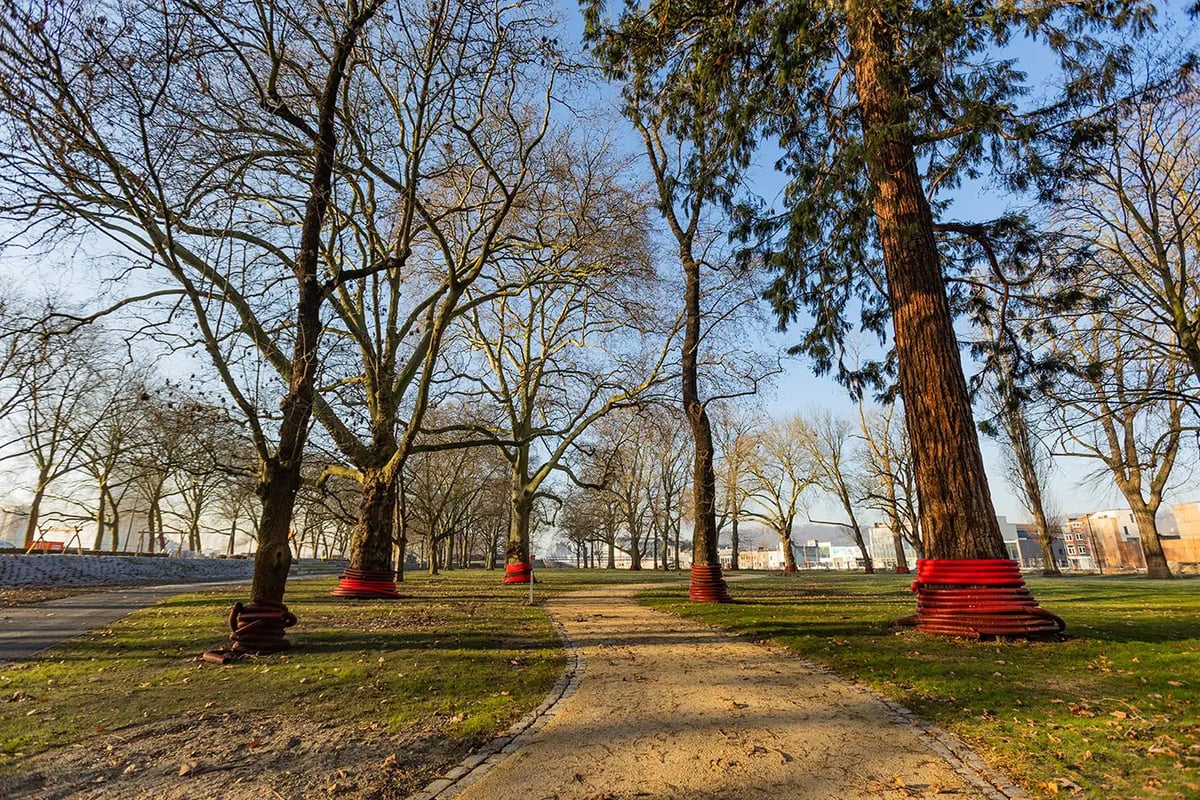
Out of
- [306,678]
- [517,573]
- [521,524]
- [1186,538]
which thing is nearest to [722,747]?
[306,678]

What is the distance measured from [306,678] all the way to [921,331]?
852cm

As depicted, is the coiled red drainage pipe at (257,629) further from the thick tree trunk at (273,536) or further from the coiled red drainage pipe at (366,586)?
the coiled red drainage pipe at (366,586)

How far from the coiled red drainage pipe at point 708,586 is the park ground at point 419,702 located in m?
4.03

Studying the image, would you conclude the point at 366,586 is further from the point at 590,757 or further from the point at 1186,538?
the point at 1186,538

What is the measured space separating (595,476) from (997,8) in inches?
847

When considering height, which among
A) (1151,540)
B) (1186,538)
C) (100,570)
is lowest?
(1186,538)

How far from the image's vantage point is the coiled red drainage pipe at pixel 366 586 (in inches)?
506

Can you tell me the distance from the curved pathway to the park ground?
241 mm

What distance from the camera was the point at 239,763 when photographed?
151 inches

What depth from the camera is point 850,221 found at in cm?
1006

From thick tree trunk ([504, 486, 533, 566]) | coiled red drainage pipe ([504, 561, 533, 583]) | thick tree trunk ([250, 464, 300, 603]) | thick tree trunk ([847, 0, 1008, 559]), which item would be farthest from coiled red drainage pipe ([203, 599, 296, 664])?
thick tree trunk ([504, 486, 533, 566])

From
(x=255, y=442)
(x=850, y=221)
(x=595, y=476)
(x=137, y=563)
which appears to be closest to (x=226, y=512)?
(x=137, y=563)

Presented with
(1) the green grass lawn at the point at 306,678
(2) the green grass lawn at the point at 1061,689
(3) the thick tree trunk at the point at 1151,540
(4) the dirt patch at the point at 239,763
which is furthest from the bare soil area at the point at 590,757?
(3) the thick tree trunk at the point at 1151,540

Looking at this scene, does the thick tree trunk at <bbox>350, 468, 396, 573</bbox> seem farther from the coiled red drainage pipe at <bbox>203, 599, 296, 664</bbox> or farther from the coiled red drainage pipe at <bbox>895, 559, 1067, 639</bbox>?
the coiled red drainage pipe at <bbox>895, 559, 1067, 639</bbox>
